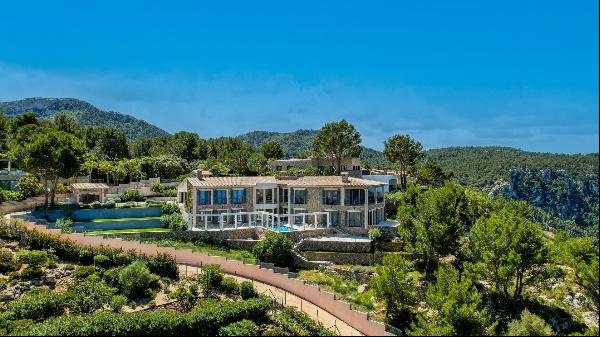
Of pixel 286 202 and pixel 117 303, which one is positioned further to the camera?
pixel 286 202

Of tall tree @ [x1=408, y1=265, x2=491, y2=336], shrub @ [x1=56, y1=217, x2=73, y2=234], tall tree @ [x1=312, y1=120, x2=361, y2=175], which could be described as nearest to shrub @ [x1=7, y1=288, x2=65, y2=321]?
shrub @ [x1=56, y1=217, x2=73, y2=234]

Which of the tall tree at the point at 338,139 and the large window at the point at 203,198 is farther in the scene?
the tall tree at the point at 338,139

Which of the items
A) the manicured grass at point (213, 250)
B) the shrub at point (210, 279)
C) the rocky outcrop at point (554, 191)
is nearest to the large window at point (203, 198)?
the manicured grass at point (213, 250)

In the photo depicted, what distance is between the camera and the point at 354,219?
48344mm

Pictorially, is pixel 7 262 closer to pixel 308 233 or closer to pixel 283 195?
pixel 308 233

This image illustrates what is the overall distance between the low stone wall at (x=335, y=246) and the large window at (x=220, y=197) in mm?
10813

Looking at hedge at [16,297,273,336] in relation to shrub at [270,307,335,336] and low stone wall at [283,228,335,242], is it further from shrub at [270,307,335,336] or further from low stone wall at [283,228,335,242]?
low stone wall at [283,228,335,242]

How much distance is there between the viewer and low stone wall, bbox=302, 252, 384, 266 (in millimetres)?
42188

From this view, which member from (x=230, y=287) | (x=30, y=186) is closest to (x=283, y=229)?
(x=230, y=287)

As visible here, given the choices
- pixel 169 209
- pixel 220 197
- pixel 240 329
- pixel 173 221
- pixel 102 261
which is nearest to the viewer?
pixel 240 329

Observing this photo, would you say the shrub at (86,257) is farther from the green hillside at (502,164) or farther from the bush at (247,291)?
the green hillside at (502,164)

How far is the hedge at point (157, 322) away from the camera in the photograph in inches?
1014

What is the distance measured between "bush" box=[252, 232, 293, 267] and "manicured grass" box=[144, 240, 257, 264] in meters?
0.89

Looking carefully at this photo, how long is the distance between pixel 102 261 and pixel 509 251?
30.1m
